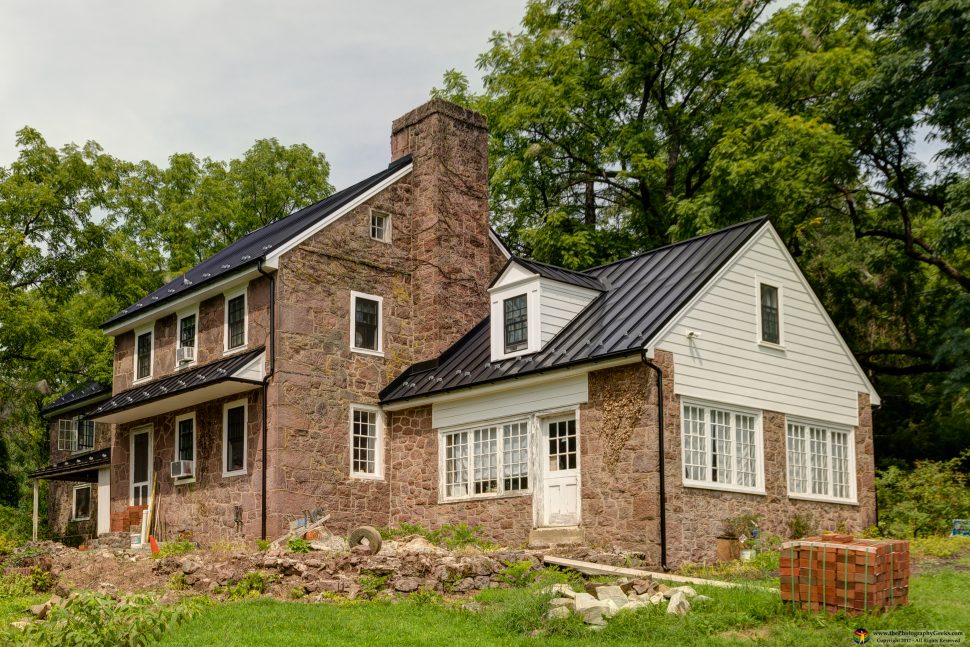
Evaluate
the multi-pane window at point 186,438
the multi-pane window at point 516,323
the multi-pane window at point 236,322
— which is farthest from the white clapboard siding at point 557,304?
the multi-pane window at point 186,438

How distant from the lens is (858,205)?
93.6 feet

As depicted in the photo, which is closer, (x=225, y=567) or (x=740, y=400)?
(x=225, y=567)

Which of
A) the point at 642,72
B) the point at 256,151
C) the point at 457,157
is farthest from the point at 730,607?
the point at 256,151

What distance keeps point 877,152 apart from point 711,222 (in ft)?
15.7

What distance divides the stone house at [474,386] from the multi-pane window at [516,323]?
2.1 inches

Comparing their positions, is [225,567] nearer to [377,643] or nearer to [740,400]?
[377,643]

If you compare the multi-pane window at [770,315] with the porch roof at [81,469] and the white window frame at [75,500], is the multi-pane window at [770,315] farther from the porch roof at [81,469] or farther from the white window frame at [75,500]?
the white window frame at [75,500]

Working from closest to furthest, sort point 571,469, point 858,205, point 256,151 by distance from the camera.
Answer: point 571,469 → point 858,205 → point 256,151

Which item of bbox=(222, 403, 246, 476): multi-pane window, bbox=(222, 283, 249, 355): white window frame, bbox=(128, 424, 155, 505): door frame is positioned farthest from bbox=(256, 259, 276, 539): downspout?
bbox=(128, 424, 155, 505): door frame

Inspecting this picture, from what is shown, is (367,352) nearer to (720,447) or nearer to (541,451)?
(541,451)

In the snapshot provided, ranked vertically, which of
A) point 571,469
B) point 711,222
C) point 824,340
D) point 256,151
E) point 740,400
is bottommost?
point 571,469

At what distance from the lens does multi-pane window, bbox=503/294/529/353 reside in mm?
20031

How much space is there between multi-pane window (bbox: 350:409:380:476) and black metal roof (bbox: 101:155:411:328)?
3.84 metres

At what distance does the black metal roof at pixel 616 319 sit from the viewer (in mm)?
18078
